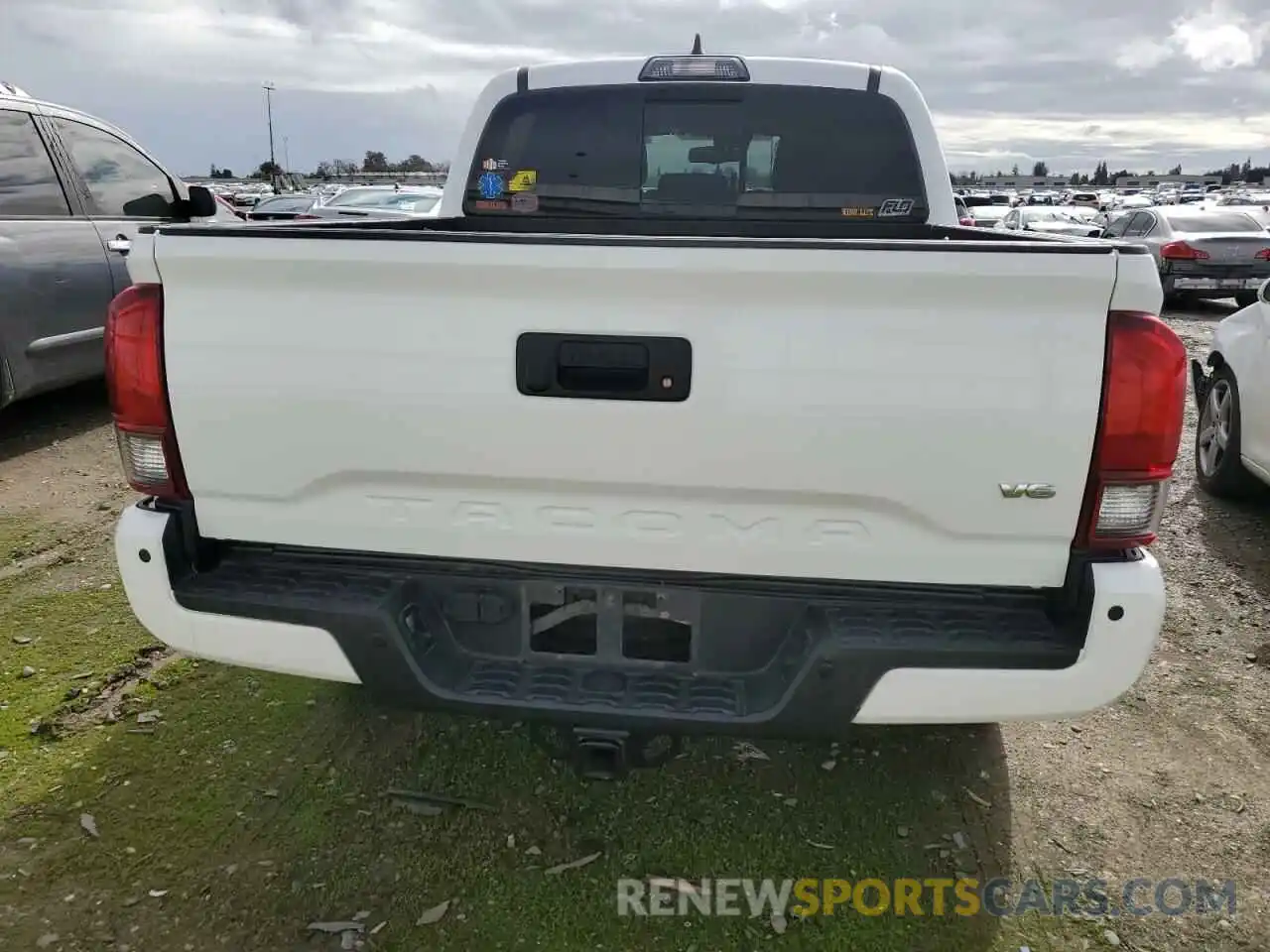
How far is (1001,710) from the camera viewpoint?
2092 millimetres

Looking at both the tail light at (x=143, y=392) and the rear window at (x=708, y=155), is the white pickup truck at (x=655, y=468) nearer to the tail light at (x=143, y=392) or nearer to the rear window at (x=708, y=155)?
the tail light at (x=143, y=392)

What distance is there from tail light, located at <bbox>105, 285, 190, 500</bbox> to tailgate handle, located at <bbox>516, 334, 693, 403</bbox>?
0.86 meters

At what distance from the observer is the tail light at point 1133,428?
1901 millimetres

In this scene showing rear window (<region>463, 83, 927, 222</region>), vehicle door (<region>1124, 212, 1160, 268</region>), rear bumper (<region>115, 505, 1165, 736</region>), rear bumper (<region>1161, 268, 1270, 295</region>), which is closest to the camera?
rear bumper (<region>115, 505, 1165, 736</region>)

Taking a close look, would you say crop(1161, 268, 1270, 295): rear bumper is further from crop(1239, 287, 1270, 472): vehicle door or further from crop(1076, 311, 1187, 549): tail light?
crop(1076, 311, 1187, 549): tail light

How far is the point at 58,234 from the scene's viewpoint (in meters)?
5.95

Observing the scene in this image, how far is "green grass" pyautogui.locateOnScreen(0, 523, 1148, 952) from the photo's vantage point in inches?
92.4

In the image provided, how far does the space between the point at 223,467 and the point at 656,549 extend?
40.9 inches

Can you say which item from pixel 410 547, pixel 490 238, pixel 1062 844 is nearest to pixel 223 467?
pixel 410 547

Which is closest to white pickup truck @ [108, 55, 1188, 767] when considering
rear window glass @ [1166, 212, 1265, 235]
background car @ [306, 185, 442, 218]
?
background car @ [306, 185, 442, 218]

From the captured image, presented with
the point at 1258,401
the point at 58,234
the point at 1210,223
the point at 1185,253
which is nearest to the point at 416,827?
the point at 1258,401

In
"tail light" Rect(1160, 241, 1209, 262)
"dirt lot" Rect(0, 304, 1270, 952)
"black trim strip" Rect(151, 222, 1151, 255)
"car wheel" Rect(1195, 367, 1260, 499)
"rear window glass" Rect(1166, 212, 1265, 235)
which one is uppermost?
"black trim strip" Rect(151, 222, 1151, 255)

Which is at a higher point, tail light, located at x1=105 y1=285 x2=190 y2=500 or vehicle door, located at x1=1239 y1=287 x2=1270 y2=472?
tail light, located at x1=105 y1=285 x2=190 y2=500

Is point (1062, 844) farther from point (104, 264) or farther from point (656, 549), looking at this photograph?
point (104, 264)
